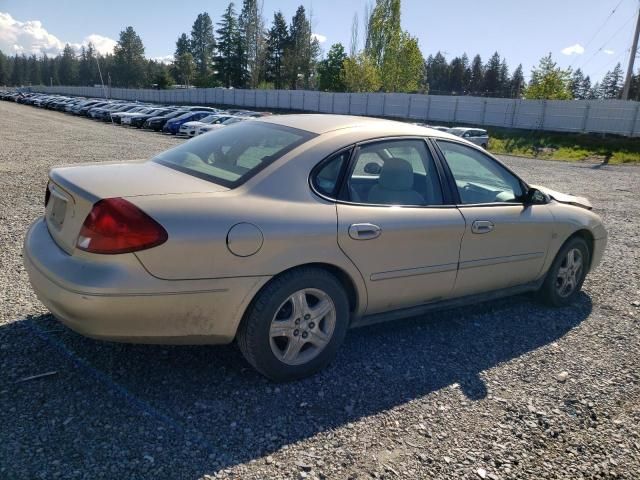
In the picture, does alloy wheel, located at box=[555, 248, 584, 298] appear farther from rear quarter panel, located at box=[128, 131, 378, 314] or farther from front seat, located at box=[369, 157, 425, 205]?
rear quarter panel, located at box=[128, 131, 378, 314]

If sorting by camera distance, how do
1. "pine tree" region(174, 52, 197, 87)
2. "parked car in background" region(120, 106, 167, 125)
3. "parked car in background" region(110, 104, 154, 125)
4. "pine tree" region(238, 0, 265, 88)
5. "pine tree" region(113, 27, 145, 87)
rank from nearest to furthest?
"parked car in background" region(120, 106, 167, 125) → "parked car in background" region(110, 104, 154, 125) → "pine tree" region(238, 0, 265, 88) → "pine tree" region(174, 52, 197, 87) → "pine tree" region(113, 27, 145, 87)

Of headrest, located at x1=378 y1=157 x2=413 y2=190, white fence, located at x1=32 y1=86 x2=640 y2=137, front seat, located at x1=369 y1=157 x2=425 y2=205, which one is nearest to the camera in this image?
front seat, located at x1=369 y1=157 x2=425 y2=205

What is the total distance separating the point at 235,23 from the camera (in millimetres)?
88125

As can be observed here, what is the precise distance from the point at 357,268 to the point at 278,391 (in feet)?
2.95

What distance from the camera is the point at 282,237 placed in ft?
9.77

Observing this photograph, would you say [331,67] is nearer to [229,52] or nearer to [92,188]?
[229,52]

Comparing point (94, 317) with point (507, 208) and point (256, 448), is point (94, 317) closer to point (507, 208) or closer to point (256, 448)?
point (256, 448)

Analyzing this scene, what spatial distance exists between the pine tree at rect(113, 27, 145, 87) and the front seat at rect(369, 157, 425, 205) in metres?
→ 123

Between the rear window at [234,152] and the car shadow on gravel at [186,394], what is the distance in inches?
48.8

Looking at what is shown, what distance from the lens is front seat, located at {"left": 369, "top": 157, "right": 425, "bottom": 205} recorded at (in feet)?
11.7

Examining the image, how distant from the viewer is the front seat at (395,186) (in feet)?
11.7

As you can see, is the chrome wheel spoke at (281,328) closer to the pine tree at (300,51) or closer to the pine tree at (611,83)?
the pine tree at (300,51)

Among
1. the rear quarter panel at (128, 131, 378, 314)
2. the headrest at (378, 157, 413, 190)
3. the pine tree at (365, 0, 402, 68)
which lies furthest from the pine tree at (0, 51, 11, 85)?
the rear quarter panel at (128, 131, 378, 314)

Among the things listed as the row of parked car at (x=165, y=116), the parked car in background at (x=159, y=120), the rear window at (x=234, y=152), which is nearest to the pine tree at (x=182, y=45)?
the row of parked car at (x=165, y=116)
